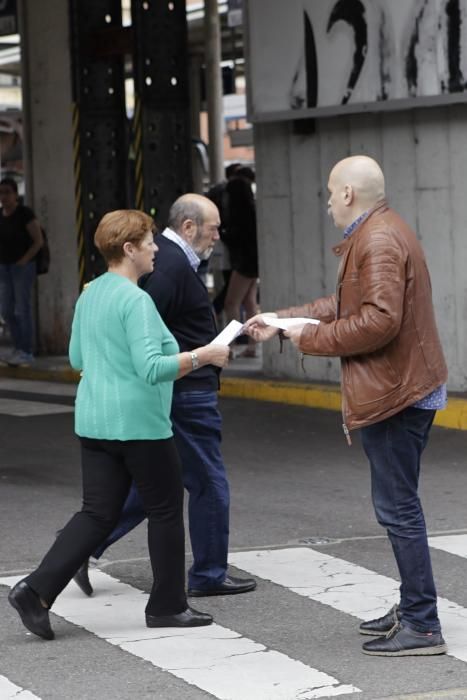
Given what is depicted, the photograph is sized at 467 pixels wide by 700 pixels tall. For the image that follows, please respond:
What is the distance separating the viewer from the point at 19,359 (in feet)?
61.2

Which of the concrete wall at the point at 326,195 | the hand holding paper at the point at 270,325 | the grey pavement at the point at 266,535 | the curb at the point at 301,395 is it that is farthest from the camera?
the concrete wall at the point at 326,195

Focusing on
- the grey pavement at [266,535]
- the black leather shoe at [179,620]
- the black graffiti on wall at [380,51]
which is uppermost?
the black graffiti on wall at [380,51]

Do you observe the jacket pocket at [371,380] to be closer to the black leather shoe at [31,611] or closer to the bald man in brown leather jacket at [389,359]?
the bald man in brown leather jacket at [389,359]

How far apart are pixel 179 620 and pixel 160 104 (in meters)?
11.3

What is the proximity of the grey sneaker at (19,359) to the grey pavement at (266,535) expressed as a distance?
2.85 metres

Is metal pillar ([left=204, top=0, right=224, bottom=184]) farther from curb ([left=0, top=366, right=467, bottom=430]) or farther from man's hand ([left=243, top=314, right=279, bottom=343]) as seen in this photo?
man's hand ([left=243, top=314, right=279, bottom=343])

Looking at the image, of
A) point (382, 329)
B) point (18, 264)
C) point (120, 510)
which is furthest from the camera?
point (18, 264)

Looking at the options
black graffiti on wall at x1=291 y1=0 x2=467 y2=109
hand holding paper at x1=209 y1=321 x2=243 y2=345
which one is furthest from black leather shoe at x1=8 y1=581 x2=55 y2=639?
black graffiti on wall at x1=291 y1=0 x2=467 y2=109

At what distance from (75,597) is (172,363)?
5.16 feet

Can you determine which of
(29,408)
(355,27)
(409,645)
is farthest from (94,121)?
(409,645)

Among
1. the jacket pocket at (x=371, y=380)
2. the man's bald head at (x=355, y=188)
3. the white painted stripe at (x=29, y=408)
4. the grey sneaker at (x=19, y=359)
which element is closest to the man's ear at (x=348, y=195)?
the man's bald head at (x=355, y=188)

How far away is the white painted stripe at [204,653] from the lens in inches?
242

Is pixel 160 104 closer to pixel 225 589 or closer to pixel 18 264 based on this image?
pixel 18 264

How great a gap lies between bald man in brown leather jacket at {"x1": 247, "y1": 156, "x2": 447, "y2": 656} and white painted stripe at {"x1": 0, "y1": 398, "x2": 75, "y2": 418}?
27.3 feet
